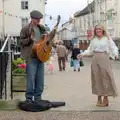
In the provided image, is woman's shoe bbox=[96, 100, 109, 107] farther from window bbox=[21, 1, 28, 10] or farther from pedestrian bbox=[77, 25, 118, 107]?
window bbox=[21, 1, 28, 10]

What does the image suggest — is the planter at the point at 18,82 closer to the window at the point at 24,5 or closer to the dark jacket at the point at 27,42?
the dark jacket at the point at 27,42

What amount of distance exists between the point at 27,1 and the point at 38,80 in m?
54.8

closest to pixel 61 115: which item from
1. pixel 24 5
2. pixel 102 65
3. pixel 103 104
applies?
pixel 103 104

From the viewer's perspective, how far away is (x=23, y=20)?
63250mm

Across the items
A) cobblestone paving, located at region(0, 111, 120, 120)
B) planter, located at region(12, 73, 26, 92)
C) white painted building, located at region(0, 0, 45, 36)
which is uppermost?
white painted building, located at region(0, 0, 45, 36)

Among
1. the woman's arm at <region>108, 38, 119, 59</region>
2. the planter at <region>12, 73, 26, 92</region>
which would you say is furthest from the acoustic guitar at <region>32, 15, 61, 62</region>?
the planter at <region>12, 73, 26, 92</region>

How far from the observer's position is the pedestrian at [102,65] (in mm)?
9570

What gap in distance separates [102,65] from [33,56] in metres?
1.46

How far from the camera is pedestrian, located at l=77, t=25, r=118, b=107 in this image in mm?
9570

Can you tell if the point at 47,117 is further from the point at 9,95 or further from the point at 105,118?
the point at 9,95

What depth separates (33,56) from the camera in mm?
9180

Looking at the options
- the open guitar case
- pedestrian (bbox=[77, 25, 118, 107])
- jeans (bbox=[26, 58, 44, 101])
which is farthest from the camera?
pedestrian (bbox=[77, 25, 118, 107])

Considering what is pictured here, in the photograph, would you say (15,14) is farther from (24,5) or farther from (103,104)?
(103,104)

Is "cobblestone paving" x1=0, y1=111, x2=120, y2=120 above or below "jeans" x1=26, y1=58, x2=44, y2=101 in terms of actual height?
below
